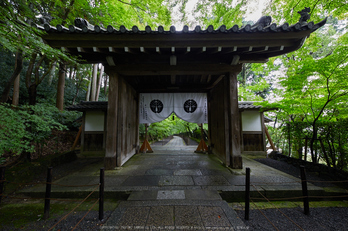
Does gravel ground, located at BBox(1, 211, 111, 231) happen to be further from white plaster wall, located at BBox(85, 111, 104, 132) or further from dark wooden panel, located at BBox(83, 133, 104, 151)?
white plaster wall, located at BBox(85, 111, 104, 132)

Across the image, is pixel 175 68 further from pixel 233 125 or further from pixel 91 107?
pixel 91 107

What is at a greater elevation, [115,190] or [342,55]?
[342,55]

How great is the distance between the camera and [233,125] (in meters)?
4.65

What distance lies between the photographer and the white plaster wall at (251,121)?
785 cm

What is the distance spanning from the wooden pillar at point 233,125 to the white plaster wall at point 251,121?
147 inches

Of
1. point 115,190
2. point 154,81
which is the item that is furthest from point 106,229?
point 154,81

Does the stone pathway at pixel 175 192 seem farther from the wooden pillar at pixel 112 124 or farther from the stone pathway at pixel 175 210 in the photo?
the wooden pillar at pixel 112 124

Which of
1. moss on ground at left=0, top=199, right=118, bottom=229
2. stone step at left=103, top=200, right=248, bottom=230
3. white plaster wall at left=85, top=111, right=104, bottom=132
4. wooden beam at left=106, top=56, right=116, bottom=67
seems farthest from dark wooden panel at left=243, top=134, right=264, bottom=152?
white plaster wall at left=85, top=111, right=104, bottom=132

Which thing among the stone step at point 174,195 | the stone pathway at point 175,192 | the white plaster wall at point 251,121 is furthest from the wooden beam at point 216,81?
the stone step at point 174,195

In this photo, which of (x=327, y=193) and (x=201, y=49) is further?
(x=201, y=49)

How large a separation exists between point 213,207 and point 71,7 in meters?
8.99

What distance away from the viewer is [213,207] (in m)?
2.59

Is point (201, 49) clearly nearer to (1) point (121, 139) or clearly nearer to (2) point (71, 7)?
(1) point (121, 139)

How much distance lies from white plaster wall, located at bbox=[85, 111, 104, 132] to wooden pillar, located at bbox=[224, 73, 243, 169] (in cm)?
677
